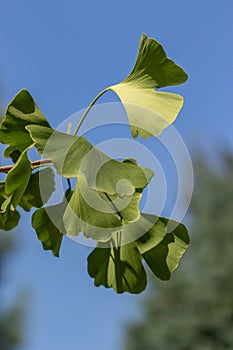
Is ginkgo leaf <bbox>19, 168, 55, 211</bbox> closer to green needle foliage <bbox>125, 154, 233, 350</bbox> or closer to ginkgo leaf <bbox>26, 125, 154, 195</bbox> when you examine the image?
ginkgo leaf <bbox>26, 125, 154, 195</bbox>

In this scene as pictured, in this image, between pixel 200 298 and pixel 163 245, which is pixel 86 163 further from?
pixel 200 298

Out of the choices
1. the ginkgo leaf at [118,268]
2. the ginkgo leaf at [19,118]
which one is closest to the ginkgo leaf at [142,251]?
the ginkgo leaf at [118,268]

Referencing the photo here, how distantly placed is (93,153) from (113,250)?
0.36ft

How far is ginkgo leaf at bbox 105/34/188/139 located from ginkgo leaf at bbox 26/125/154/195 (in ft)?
0.12

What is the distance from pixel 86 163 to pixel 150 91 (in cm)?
8

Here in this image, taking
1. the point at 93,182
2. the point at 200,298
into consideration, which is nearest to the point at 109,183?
the point at 93,182

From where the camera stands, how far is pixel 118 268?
0.45m

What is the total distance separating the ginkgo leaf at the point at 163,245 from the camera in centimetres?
42

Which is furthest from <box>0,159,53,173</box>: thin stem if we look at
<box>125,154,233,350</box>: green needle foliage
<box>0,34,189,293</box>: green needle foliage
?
<box>125,154,233,350</box>: green needle foliage

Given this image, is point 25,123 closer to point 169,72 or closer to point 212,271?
point 169,72

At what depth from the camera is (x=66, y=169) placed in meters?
0.36

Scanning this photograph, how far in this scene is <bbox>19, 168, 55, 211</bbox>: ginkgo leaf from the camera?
43 cm

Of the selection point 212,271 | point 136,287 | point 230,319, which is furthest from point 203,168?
point 136,287

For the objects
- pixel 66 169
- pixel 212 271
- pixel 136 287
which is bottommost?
pixel 212 271
